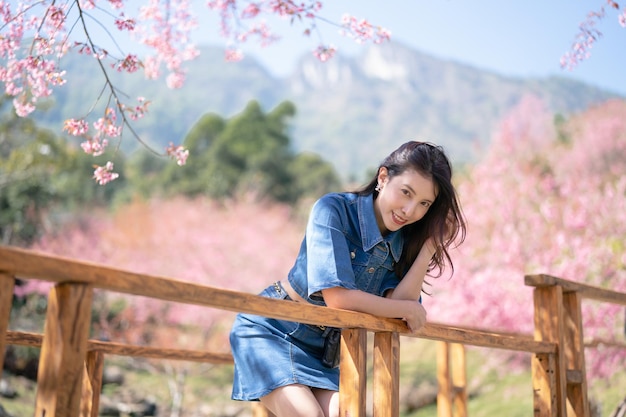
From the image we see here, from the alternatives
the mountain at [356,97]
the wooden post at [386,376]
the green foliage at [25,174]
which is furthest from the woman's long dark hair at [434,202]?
the mountain at [356,97]

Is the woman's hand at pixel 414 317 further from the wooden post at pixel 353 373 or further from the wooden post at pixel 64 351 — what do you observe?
the wooden post at pixel 64 351

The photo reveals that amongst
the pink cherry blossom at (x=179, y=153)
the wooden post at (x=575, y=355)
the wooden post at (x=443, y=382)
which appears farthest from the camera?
the pink cherry blossom at (x=179, y=153)

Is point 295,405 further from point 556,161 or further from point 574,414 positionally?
point 556,161

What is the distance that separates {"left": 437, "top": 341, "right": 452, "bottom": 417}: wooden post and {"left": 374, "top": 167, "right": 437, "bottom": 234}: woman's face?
60.3 inches

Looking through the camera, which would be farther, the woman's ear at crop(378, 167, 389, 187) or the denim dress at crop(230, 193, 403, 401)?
the woman's ear at crop(378, 167, 389, 187)

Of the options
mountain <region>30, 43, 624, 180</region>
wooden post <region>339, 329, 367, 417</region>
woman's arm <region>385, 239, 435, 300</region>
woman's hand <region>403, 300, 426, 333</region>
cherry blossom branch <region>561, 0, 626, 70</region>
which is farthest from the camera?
mountain <region>30, 43, 624, 180</region>

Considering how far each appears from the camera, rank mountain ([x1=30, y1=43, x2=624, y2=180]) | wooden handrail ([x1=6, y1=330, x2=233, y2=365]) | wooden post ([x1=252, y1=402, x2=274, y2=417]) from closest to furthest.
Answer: wooden handrail ([x1=6, y1=330, x2=233, y2=365]) < wooden post ([x1=252, y1=402, x2=274, y2=417]) < mountain ([x1=30, y1=43, x2=624, y2=180])

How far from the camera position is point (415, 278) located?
2166mm

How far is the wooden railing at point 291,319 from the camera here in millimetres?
1309

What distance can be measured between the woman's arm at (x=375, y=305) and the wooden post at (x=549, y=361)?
876 mm

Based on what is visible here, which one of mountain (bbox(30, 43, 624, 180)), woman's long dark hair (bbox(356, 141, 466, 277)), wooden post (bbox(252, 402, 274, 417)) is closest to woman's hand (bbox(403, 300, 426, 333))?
woman's long dark hair (bbox(356, 141, 466, 277))

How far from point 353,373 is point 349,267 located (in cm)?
33

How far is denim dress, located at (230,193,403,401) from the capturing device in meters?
2.05

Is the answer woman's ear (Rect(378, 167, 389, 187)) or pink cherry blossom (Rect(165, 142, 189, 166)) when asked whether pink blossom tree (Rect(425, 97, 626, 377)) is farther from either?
woman's ear (Rect(378, 167, 389, 187))
